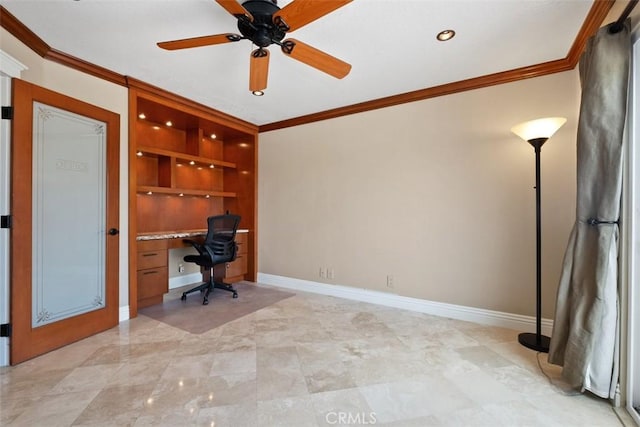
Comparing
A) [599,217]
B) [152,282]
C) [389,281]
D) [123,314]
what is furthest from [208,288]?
[599,217]

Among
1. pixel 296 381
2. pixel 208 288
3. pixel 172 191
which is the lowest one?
pixel 296 381

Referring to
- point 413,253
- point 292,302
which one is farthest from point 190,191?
point 413,253

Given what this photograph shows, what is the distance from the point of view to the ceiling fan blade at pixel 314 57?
5.93ft

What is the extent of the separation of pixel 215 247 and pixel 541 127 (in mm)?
3607

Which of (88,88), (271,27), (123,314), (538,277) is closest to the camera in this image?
(271,27)

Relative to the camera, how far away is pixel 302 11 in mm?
1564

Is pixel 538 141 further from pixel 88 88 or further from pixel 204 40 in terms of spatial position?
pixel 88 88

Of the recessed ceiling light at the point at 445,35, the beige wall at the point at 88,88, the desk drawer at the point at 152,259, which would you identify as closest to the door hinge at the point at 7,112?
the beige wall at the point at 88,88

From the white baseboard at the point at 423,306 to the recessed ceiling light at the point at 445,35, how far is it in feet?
8.32

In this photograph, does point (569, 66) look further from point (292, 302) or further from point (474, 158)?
point (292, 302)

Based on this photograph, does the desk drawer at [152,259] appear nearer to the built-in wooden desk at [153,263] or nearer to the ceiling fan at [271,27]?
the built-in wooden desk at [153,263]

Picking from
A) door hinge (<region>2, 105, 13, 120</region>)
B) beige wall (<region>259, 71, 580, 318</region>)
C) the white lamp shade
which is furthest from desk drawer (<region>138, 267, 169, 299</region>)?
the white lamp shade

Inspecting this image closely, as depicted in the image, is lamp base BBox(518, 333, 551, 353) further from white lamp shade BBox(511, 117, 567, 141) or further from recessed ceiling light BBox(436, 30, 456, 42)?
recessed ceiling light BBox(436, 30, 456, 42)

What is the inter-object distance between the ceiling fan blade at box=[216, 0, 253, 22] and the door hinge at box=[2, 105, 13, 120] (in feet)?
6.14
